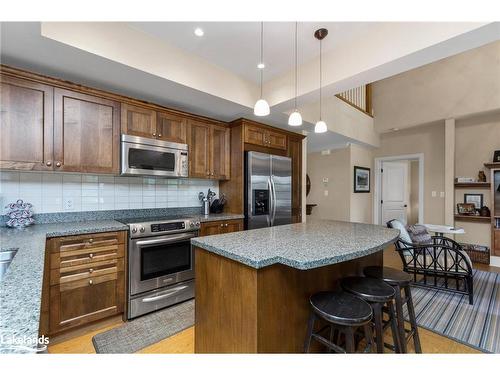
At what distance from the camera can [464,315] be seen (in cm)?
240

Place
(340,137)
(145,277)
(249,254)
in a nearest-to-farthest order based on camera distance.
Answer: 1. (249,254)
2. (145,277)
3. (340,137)

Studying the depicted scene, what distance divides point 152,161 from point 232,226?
1261 mm

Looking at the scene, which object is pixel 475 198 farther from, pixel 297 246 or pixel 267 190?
pixel 297 246

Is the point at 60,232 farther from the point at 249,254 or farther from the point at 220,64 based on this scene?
the point at 220,64

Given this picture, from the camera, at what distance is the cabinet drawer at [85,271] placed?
1.94m

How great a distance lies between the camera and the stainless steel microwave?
2502mm

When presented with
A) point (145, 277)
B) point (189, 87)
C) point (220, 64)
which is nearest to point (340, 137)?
point (220, 64)

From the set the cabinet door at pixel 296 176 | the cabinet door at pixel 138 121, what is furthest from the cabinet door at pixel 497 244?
the cabinet door at pixel 138 121

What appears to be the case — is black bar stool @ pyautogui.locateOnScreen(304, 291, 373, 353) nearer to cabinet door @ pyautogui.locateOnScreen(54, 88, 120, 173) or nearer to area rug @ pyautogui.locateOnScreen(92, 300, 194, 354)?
area rug @ pyautogui.locateOnScreen(92, 300, 194, 354)

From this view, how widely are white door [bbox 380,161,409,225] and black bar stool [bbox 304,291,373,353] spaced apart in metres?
5.33

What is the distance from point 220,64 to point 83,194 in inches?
82.3

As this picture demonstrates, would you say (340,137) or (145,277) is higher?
(340,137)

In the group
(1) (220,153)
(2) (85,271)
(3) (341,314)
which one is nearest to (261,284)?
(3) (341,314)
